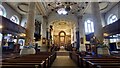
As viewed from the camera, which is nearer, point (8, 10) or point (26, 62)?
point (26, 62)

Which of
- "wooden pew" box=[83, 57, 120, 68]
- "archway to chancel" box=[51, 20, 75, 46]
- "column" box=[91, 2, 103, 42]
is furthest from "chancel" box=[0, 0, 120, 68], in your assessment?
"archway to chancel" box=[51, 20, 75, 46]

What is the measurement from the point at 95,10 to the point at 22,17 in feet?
41.5

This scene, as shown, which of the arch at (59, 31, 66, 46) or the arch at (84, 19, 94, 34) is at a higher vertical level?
the arch at (84, 19, 94, 34)

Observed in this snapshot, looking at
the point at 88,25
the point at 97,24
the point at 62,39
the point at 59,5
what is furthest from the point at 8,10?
the point at 62,39

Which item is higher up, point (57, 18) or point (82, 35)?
point (57, 18)

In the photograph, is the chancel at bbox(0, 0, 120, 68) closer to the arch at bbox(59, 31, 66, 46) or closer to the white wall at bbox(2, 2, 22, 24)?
the white wall at bbox(2, 2, 22, 24)

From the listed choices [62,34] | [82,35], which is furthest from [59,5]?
[62,34]

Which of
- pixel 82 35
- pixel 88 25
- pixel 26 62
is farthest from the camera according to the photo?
pixel 88 25

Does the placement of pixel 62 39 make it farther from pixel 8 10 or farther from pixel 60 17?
pixel 8 10

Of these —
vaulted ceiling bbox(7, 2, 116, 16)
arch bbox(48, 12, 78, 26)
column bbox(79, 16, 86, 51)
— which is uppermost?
vaulted ceiling bbox(7, 2, 116, 16)

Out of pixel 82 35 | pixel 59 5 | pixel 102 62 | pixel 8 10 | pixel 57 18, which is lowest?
pixel 102 62

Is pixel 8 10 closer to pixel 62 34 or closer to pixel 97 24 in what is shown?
pixel 97 24

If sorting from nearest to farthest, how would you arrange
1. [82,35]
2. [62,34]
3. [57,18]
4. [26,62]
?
[26,62], [82,35], [57,18], [62,34]

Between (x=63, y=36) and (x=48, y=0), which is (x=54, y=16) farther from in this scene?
(x=63, y=36)
